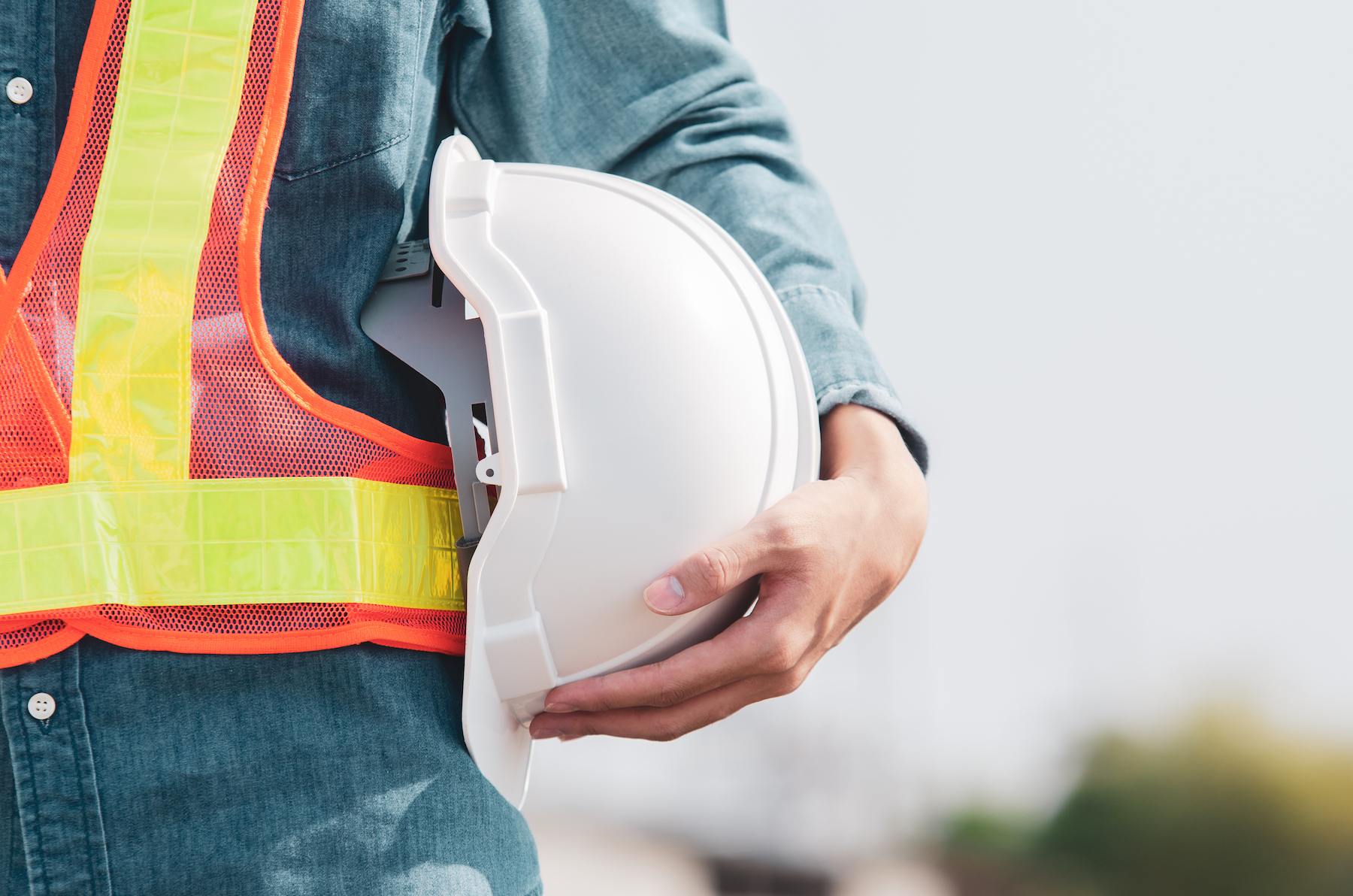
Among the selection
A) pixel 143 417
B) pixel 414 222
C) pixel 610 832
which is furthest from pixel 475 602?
pixel 610 832

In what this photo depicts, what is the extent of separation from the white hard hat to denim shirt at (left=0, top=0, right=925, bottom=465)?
6cm

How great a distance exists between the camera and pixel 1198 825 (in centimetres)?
1548

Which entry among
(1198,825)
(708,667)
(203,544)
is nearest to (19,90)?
(203,544)

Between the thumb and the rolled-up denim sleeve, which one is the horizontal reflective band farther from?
the rolled-up denim sleeve

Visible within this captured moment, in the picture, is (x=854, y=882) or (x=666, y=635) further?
(x=854, y=882)

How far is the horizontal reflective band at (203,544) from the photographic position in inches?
26.6

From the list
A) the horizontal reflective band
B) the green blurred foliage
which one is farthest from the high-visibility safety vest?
the green blurred foliage

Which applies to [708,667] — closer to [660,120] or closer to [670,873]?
[660,120]

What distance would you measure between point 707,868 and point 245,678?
51.1ft

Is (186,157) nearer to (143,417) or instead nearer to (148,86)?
(148,86)

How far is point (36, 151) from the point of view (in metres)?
0.73

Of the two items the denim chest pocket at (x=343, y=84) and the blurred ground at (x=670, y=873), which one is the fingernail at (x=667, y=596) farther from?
the blurred ground at (x=670, y=873)

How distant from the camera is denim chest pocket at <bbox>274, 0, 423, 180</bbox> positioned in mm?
772

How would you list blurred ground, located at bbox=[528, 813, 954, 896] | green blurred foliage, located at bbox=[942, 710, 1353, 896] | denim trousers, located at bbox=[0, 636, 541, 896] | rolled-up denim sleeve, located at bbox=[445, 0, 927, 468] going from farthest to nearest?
green blurred foliage, located at bbox=[942, 710, 1353, 896], blurred ground, located at bbox=[528, 813, 954, 896], rolled-up denim sleeve, located at bbox=[445, 0, 927, 468], denim trousers, located at bbox=[0, 636, 541, 896]
